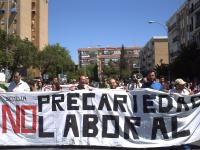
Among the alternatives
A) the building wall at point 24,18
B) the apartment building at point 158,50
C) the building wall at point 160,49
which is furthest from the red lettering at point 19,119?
the building wall at point 160,49

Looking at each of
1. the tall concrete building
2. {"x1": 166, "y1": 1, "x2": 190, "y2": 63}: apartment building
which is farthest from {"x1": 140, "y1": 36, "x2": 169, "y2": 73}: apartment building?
the tall concrete building

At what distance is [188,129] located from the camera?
36.7 ft

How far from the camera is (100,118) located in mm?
11477

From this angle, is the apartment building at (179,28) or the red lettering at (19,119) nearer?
the red lettering at (19,119)

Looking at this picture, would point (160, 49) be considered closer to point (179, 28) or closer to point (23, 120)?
point (179, 28)

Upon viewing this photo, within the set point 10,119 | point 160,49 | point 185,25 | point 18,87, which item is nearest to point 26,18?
point 185,25

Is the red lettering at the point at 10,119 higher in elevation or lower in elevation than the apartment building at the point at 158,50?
lower

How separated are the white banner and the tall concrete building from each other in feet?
237

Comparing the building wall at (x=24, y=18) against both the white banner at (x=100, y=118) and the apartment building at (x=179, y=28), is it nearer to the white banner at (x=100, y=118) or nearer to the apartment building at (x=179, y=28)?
the apartment building at (x=179, y=28)

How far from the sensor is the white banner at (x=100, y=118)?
11.2 meters

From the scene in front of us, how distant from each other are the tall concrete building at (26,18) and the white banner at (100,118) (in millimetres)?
72184

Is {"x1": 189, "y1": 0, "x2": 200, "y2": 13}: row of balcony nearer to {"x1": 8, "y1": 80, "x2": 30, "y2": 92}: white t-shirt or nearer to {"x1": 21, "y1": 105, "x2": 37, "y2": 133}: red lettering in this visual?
{"x1": 8, "y1": 80, "x2": 30, "y2": 92}: white t-shirt

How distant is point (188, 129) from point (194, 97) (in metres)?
0.72

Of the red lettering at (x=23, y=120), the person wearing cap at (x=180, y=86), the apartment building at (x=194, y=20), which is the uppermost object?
the apartment building at (x=194, y=20)
